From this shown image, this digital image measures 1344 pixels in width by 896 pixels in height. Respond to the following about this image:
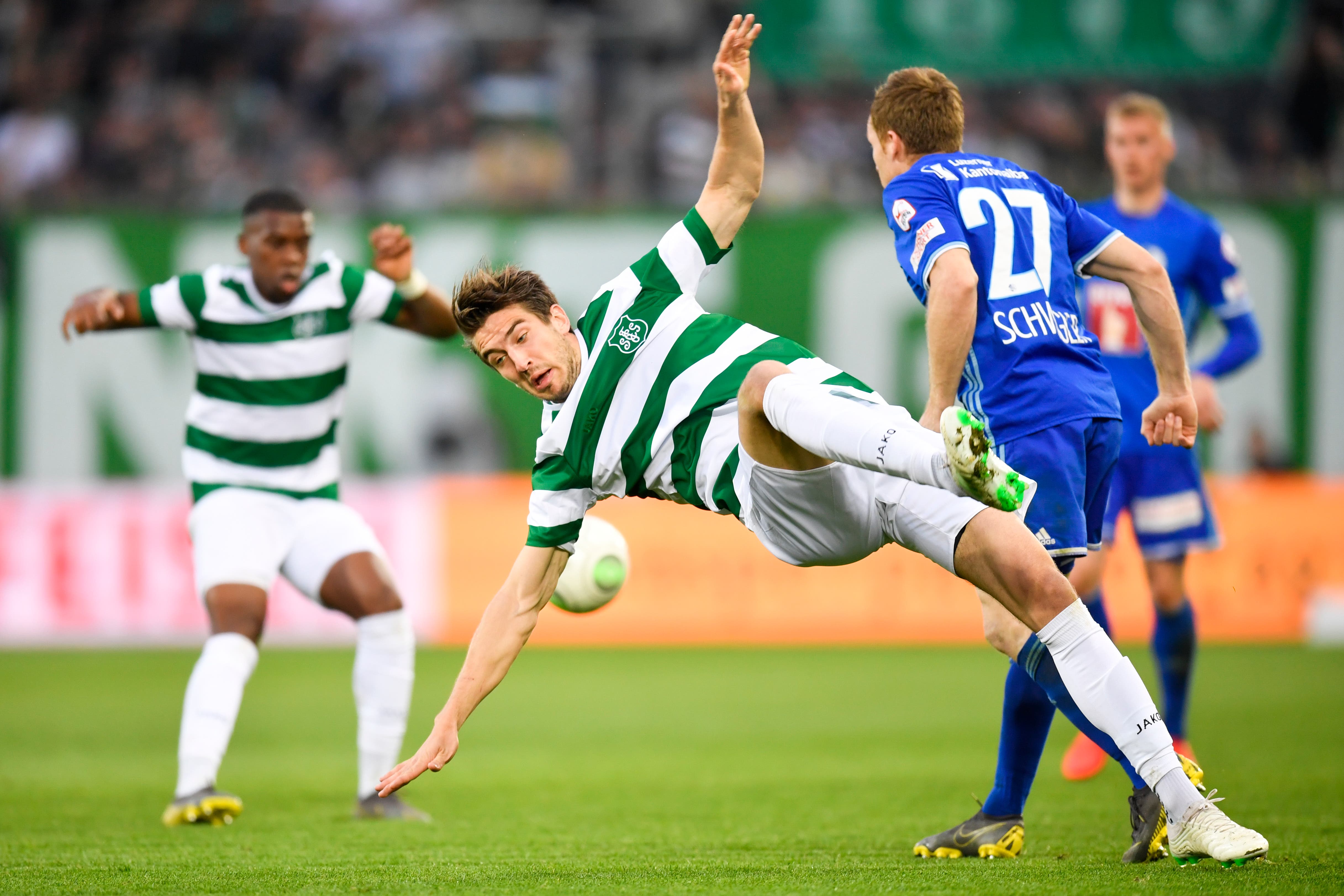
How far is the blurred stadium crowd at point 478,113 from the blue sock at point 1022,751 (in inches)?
410

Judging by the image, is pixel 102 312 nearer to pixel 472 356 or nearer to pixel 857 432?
pixel 857 432

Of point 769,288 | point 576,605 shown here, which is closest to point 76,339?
point 769,288

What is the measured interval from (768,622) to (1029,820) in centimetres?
748

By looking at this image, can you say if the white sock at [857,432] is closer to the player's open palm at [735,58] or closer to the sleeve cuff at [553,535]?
the sleeve cuff at [553,535]

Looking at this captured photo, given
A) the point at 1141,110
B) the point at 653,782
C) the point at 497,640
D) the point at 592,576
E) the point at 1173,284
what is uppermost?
the point at 1141,110

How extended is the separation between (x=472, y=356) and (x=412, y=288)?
773cm

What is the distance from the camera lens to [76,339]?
13812 millimetres

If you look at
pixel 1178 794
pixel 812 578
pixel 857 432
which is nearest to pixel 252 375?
pixel 857 432

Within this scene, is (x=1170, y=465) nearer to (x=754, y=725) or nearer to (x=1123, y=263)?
(x=1123, y=263)

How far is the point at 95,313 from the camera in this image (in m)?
5.91

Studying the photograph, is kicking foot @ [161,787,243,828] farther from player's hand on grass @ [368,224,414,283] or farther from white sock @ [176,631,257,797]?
player's hand on grass @ [368,224,414,283]

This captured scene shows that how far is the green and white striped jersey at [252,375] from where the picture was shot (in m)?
6.22

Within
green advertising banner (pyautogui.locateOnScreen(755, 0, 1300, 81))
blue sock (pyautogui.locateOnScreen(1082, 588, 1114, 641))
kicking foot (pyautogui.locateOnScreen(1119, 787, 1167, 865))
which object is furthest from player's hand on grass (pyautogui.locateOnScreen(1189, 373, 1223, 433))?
green advertising banner (pyautogui.locateOnScreen(755, 0, 1300, 81))

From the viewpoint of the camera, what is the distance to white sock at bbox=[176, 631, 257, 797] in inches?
222
